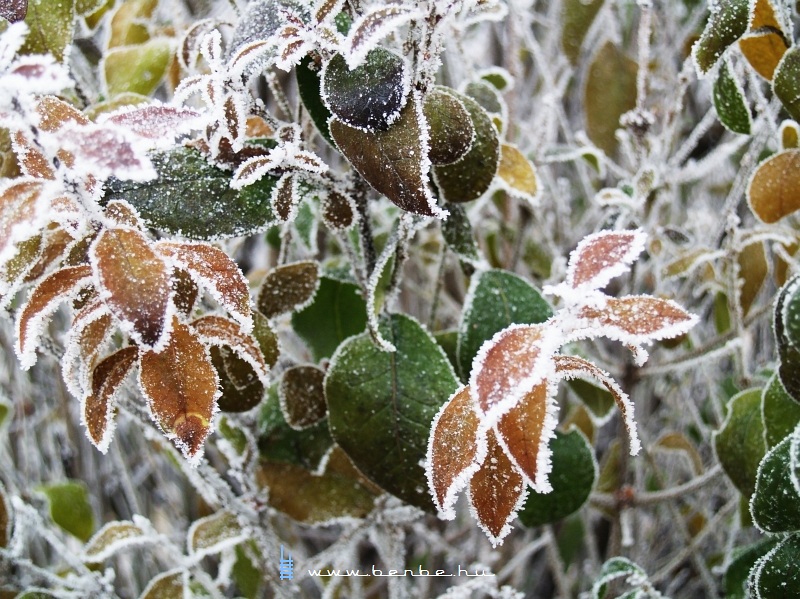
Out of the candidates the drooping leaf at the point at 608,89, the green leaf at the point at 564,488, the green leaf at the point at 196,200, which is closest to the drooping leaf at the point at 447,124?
the green leaf at the point at 196,200

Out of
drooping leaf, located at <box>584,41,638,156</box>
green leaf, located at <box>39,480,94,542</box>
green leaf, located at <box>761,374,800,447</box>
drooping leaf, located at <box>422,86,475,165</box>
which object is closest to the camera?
drooping leaf, located at <box>422,86,475,165</box>

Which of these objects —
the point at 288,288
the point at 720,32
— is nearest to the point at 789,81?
the point at 720,32

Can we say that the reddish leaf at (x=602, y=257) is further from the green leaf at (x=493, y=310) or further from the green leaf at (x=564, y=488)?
the green leaf at (x=564, y=488)

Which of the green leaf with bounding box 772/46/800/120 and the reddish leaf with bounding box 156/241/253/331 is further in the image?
the green leaf with bounding box 772/46/800/120

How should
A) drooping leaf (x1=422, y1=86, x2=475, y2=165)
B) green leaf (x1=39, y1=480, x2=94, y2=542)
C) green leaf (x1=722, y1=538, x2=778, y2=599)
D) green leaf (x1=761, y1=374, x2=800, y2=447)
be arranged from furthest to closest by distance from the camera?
green leaf (x1=39, y1=480, x2=94, y2=542) → green leaf (x1=722, y1=538, x2=778, y2=599) → green leaf (x1=761, y1=374, x2=800, y2=447) → drooping leaf (x1=422, y1=86, x2=475, y2=165)

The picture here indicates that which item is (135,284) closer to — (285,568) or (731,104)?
(285,568)

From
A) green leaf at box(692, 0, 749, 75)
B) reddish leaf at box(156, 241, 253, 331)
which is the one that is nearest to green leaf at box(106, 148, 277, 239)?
reddish leaf at box(156, 241, 253, 331)

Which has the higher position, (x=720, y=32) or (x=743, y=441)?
(x=720, y=32)

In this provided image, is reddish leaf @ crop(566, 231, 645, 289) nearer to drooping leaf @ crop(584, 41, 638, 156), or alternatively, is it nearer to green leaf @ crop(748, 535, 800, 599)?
green leaf @ crop(748, 535, 800, 599)
